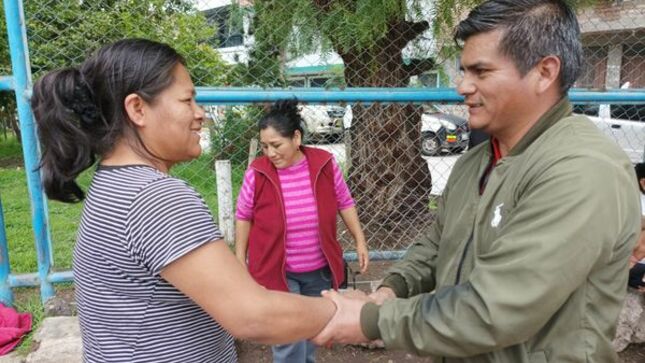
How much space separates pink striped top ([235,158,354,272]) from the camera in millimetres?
2668

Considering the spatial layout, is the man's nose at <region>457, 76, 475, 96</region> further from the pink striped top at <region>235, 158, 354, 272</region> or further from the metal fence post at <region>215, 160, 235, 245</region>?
the metal fence post at <region>215, 160, 235, 245</region>

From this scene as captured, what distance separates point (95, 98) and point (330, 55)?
6.84ft

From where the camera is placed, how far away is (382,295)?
1597 millimetres

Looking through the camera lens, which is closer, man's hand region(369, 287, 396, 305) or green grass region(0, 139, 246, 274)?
man's hand region(369, 287, 396, 305)

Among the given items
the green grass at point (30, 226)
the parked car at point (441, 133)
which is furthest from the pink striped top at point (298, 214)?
the parked car at point (441, 133)

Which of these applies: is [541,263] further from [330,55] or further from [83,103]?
[330,55]

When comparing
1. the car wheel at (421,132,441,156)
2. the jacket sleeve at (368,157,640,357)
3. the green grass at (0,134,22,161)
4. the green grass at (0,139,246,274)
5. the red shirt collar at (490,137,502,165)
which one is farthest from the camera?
A: the green grass at (0,134,22,161)

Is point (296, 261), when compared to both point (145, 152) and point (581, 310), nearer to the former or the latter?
point (145, 152)

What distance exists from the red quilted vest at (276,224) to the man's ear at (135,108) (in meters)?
1.43

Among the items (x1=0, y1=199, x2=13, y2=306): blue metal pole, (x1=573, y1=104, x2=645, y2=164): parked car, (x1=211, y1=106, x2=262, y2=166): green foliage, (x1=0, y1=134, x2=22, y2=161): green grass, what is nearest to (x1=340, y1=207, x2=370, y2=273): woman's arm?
(x1=0, y1=199, x2=13, y2=306): blue metal pole

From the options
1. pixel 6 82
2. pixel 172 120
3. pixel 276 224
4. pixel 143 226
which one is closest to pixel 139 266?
pixel 143 226

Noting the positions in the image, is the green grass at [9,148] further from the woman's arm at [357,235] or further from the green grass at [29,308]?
the woman's arm at [357,235]

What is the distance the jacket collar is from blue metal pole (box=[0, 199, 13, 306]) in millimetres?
2964

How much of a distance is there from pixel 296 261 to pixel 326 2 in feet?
5.06
